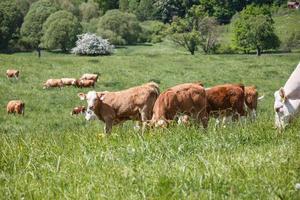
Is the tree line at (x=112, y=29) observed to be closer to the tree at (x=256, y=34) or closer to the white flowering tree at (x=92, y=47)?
the tree at (x=256, y=34)

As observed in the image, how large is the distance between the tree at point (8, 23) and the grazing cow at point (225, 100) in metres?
73.3

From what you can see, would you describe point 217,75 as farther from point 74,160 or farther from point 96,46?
Answer: point 96,46

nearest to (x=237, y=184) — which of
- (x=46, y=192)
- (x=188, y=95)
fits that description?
(x=46, y=192)

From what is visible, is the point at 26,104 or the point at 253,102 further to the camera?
the point at 26,104

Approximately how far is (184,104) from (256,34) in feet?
256

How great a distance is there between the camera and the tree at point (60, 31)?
82.2 meters

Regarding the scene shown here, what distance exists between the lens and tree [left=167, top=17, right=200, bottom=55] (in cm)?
8512

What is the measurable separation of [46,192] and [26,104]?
770 inches

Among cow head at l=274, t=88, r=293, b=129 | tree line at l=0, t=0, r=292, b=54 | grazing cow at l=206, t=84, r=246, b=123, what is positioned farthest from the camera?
tree line at l=0, t=0, r=292, b=54

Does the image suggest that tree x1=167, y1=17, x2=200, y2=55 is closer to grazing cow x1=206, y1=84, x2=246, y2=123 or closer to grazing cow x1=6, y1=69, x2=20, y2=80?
grazing cow x1=6, y1=69, x2=20, y2=80

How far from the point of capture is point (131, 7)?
452 ft

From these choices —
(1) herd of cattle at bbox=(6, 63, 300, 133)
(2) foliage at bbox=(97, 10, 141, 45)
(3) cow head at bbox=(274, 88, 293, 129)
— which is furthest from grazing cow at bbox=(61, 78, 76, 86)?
(2) foliage at bbox=(97, 10, 141, 45)

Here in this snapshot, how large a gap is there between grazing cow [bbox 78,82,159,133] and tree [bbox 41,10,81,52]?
231ft

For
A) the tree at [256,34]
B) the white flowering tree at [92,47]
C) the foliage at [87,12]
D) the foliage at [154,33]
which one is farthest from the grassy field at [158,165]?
the foliage at [87,12]
